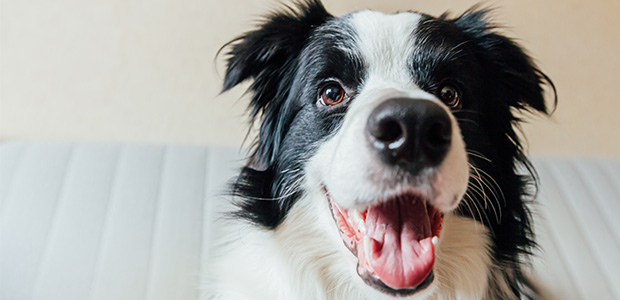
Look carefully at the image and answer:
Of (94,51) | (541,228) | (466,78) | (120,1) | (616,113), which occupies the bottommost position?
(541,228)

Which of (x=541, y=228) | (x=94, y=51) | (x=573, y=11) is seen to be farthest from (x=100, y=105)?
(x=573, y=11)

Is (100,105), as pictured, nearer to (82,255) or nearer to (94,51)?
(94,51)

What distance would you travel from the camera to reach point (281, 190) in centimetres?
146

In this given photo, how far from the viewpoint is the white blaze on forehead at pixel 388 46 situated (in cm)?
134

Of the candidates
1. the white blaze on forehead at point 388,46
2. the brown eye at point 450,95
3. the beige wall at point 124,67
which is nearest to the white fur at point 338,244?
the white blaze on forehead at point 388,46

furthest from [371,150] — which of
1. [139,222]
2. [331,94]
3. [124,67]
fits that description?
[124,67]

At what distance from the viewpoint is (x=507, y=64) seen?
152 cm

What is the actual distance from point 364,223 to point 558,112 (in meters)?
2.41

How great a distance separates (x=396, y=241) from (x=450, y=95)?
0.46 metres

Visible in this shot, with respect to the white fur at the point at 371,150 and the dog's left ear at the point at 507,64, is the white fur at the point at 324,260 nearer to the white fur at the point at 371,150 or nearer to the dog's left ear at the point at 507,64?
the white fur at the point at 371,150

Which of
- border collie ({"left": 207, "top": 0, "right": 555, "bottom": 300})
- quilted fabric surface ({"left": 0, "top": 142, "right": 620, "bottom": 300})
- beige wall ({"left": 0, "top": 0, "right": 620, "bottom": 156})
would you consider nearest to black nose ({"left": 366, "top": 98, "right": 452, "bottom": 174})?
border collie ({"left": 207, "top": 0, "right": 555, "bottom": 300})

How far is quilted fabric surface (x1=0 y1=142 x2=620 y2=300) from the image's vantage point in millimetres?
1942

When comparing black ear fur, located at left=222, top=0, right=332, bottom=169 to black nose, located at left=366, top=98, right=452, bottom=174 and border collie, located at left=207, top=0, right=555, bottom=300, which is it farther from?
black nose, located at left=366, top=98, right=452, bottom=174

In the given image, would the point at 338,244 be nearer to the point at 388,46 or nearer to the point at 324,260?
the point at 324,260
